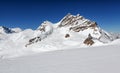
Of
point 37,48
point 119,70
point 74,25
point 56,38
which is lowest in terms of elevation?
point 119,70

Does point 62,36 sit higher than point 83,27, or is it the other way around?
point 83,27

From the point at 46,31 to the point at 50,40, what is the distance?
1829 cm

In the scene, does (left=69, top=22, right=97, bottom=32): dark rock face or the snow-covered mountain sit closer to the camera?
the snow-covered mountain

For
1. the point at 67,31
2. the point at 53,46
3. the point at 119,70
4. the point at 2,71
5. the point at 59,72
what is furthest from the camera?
the point at 67,31

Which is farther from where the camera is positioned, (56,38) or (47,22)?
(47,22)

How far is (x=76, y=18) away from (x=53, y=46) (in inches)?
1994

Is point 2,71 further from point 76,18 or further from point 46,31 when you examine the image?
point 76,18

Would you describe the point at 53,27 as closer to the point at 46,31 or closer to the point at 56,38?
the point at 46,31

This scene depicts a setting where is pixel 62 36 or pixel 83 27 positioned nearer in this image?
pixel 62 36

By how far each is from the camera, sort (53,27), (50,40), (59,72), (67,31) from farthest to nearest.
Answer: (53,27)
(67,31)
(50,40)
(59,72)

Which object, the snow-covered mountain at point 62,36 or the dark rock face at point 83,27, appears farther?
the dark rock face at point 83,27

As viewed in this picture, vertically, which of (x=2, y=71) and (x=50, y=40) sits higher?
(x=50, y=40)

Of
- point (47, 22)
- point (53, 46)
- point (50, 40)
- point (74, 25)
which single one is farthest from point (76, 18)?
point (53, 46)

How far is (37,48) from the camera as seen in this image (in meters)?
116
